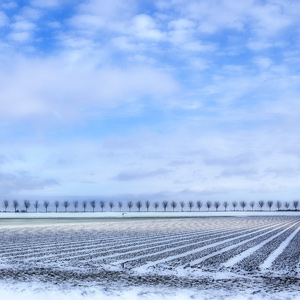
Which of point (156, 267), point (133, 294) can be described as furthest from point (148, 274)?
point (133, 294)

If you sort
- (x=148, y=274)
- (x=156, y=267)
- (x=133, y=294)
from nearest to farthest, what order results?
(x=133, y=294) < (x=148, y=274) < (x=156, y=267)

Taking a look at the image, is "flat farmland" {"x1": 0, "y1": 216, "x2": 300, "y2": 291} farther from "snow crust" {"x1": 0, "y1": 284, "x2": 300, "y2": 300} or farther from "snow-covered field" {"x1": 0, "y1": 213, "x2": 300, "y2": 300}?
"snow crust" {"x1": 0, "y1": 284, "x2": 300, "y2": 300}

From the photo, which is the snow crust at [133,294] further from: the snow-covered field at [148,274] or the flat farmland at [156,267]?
the flat farmland at [156,267]

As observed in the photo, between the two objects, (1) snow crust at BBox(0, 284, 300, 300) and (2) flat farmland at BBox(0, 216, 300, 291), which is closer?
(1) snow crust at BBox(0, 284, 300, 300)

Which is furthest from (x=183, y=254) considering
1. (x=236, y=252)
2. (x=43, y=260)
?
Answer: (x=43, y=260)

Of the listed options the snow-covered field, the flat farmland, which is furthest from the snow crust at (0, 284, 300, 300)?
the flat farmland

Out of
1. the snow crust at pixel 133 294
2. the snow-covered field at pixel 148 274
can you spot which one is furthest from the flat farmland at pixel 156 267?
the snow crust at pixel 133 294

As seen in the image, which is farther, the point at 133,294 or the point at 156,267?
the point at 156,267

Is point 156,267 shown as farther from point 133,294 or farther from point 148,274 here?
point 133,294

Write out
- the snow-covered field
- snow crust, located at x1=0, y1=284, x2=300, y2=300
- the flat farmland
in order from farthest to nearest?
the flat farmland, the snow-covered field, snow crust, located at x1=0, y1=284, x2=300, y2=300

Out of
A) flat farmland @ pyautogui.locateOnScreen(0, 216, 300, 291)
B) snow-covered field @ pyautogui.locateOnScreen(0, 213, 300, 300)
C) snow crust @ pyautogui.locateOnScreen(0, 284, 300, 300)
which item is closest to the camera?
snow crust @ pyautogui.locateOnScreen(0, 284, 300, 300)

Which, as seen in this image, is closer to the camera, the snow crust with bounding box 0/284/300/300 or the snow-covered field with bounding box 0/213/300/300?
the snow crust with bounding box 0/284/300/300

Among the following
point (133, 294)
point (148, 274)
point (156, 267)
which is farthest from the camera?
point (156, 267)

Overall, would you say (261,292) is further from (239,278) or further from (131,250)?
(131,250)
